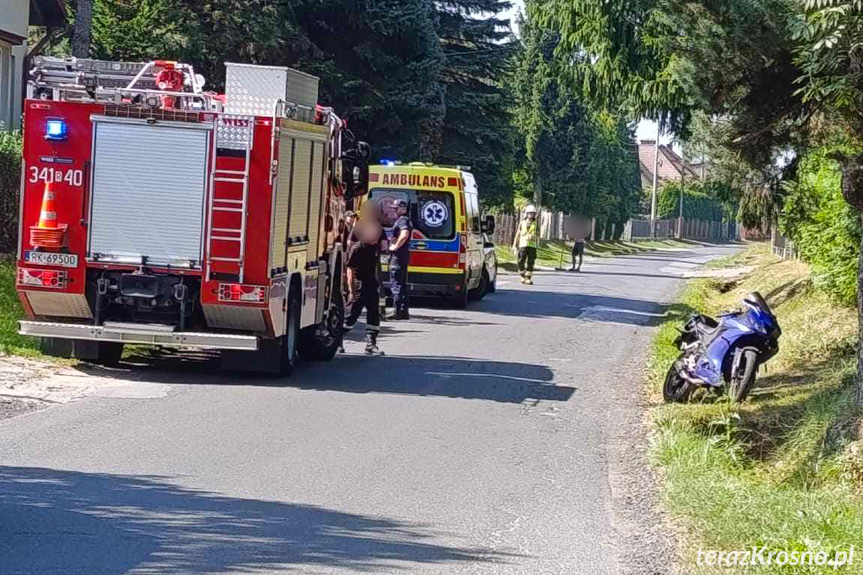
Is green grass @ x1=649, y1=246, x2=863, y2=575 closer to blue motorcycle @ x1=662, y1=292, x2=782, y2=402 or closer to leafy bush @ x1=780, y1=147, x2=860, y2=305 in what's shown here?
blue motorcycle @ x1=662, y1=292, x2=782, y2=402

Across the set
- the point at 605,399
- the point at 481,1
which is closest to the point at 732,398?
the point at 605,399

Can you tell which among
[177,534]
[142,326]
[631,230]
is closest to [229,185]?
[142,326]

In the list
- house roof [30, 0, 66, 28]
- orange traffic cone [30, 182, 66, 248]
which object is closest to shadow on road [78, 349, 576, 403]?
orange traffic cone [30, 182, 66, 248]

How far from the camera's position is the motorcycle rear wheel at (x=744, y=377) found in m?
13.1

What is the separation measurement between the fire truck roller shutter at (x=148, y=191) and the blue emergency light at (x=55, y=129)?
321 millimetres

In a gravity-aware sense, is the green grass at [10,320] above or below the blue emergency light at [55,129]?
below

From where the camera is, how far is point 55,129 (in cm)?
1344

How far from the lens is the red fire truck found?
43.9 ft

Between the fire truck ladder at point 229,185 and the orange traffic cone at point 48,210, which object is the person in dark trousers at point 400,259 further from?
the orange traffic cone at point 48,210

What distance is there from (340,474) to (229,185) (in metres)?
4.80

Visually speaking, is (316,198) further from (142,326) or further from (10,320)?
(10,320)

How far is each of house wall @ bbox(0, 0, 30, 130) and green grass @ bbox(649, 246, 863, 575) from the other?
1725 cm

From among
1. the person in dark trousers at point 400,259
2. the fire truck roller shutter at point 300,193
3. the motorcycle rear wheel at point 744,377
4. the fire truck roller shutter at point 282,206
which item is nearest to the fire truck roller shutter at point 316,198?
the fire truck roller shutter at point 300,193

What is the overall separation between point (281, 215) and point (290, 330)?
147cm
